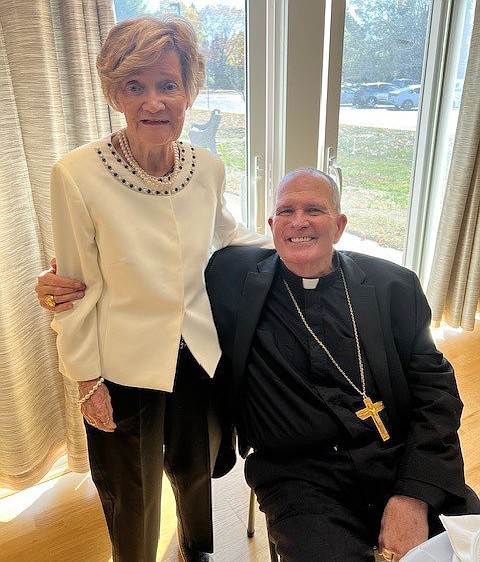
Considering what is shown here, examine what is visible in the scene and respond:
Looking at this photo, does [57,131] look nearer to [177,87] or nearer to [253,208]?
[177,87]

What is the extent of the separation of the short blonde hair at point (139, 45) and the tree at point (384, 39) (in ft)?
4.98

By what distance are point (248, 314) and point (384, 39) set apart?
6.10ft

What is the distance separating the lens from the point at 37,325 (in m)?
1.74

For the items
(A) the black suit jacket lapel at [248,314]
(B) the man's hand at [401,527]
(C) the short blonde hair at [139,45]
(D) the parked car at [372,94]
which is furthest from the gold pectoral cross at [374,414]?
(D) the parked car at [372,94]

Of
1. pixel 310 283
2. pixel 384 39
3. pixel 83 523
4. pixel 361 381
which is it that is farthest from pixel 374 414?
pixel 384 39

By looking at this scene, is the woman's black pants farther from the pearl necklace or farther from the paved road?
the paved road

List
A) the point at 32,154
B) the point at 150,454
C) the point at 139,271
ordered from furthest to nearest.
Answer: the point at 32,154 < the point at 150,454 < the point at 139,271

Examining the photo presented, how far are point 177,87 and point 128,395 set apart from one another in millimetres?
753

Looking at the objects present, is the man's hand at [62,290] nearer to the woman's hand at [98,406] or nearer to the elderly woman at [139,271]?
the elderly woman at [139,271]

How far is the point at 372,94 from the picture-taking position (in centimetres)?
252

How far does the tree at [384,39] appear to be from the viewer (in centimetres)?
232

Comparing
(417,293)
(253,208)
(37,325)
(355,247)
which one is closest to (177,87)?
(417,293)

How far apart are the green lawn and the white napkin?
178cm

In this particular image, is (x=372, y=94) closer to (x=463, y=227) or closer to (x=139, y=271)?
(x=463, y=227)
